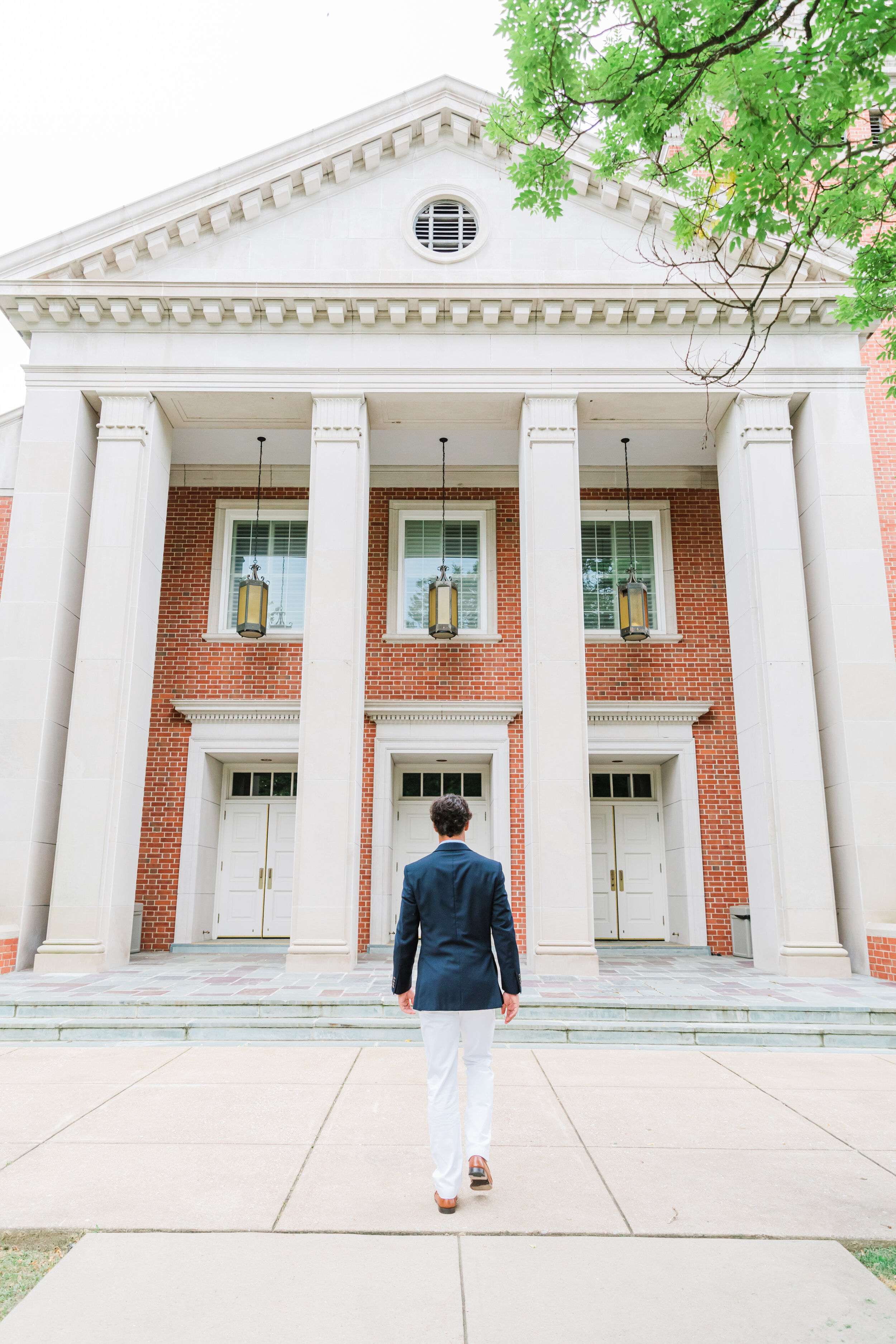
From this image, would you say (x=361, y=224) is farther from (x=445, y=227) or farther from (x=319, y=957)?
(x=319, y=957)

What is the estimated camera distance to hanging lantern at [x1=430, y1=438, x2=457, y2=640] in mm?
12953

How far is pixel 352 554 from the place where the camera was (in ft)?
36.8

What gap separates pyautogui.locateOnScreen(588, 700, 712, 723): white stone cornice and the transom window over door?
7.53ft

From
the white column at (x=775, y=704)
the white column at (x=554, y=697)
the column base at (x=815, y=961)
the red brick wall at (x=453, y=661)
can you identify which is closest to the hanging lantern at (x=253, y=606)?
the red brick wall at (x=453, y=661)

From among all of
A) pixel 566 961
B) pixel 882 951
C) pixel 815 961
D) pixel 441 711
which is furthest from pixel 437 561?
pixel 882 951

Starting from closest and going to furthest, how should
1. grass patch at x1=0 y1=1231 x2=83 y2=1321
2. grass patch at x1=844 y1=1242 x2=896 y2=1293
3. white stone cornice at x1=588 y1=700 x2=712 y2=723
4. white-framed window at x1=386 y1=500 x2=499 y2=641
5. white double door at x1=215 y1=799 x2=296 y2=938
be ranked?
grass patch at x1=0 y1=1231 x2=83 y2=1321 → grass patch at x1=844 y1=1242 x2=896 y2=1293 → white stone cornice at x1=588 y1=700 x2=712 y2=723 → white double door at x1=215 y1=799 x2=296 y2=938 → white-framed window at x1=386 y1=500 x2=499 y2=641

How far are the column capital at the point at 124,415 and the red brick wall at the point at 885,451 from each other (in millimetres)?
10222

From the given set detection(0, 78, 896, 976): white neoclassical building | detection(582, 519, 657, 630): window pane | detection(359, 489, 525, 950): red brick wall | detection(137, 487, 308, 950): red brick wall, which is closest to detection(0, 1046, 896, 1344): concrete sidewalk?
detection(0, 78, 896, 976): white neoclassical building

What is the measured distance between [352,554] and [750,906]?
6.79m

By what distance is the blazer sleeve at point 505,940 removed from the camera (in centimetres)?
409

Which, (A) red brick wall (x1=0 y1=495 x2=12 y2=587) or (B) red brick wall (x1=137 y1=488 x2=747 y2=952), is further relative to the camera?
(A) red brick wall (x1=0 y1=495 x2=12 y2=587)

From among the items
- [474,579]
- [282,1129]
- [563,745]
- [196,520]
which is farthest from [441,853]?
[196,520]

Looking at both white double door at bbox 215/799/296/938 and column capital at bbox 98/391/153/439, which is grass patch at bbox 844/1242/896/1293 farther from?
column capital at bbox 98/391/153/439

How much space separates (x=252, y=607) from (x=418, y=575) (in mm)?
2802
